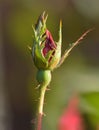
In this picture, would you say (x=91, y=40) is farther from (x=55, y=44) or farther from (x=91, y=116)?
(x=55, y=44)

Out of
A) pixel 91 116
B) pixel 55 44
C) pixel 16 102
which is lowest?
pixel 16 102

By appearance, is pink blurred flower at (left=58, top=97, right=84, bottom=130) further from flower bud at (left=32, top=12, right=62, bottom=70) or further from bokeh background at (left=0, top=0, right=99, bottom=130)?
bokeh background at (left=0, top=0, right=99, bottom=130)

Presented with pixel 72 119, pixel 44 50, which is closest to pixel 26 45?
pixel 72 119

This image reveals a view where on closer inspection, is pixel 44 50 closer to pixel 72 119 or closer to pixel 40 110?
pixel 40 110

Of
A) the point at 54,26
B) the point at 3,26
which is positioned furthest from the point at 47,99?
the point at 3,26

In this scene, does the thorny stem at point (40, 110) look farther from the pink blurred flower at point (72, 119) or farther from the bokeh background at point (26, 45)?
the bokeh background at point (26, 45)

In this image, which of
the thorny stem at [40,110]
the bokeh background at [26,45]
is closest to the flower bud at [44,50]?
the thorny stem at [40,110]
